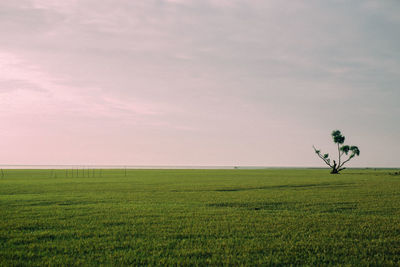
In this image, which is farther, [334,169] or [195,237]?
[334,169]

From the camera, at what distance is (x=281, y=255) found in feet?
28.0

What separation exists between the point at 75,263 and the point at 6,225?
6.99 meters

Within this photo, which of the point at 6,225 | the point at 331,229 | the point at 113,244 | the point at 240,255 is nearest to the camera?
the point at 240,255

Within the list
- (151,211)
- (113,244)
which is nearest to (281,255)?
(113,244)

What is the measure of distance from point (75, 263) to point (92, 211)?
8.83 m

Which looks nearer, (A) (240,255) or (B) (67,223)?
(A) (240,255)

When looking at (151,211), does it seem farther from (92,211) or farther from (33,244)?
(33,244)

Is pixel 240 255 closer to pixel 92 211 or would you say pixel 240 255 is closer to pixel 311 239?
pixel 311 239

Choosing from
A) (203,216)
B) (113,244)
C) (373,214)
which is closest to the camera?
(113,244)

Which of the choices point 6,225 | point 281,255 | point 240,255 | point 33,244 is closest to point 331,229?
point 281,255

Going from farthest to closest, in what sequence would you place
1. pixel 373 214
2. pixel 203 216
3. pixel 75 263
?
pixel 373 214 → pixel 203 216 → pixel 75 263

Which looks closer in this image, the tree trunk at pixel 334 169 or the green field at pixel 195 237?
the green field at pixel 195 237

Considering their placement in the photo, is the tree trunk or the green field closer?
the green field

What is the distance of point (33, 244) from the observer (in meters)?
9.66
